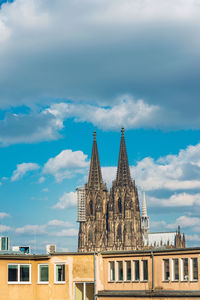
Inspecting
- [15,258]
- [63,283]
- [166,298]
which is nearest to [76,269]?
[63,283]

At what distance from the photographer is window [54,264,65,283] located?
45.3 meters

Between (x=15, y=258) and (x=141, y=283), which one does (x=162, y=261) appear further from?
(x=15, y=258)

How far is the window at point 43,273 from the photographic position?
1818 inches

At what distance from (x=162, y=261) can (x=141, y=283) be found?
2371 millimetres

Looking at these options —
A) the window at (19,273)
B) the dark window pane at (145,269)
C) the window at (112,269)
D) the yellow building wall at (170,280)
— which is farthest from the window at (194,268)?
the window at (19,273)

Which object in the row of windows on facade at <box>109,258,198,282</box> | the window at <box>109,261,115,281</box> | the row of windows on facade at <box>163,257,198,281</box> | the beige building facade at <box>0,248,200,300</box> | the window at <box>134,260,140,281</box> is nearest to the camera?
the row of windows on facade at <box>163,257,198,281</box>

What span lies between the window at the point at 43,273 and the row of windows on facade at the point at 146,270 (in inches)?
206

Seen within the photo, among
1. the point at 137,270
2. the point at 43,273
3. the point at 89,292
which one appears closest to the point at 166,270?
A: the point at 137,270

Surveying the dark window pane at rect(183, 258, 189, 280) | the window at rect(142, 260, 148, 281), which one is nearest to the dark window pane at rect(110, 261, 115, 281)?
the window at rect(142, 260, 148, 281)

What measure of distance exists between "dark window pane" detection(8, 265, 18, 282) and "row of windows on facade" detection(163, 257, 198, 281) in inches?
463

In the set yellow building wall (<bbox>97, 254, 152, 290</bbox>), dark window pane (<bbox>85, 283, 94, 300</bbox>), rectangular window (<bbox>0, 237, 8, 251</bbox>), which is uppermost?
rectangular window (<bbox>0, 237, 8, 251</bbox>)

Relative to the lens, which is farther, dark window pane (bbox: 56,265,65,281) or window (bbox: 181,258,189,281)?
dark window pane (bbox: 56,265,65,281)

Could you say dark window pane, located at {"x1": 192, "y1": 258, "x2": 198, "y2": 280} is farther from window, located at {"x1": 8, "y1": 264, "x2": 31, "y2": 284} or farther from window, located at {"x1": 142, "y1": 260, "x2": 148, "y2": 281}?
window, located at {"x1": 8, "y1": 264, "x2": 31, "y2": 284}

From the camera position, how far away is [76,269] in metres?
44.7
